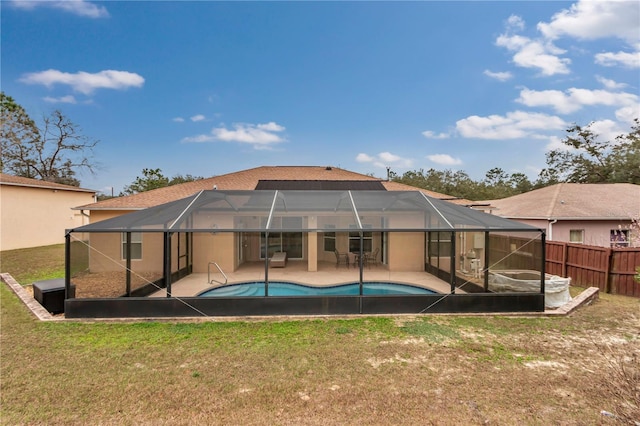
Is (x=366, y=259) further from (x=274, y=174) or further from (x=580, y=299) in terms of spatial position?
(x=274, y=174)

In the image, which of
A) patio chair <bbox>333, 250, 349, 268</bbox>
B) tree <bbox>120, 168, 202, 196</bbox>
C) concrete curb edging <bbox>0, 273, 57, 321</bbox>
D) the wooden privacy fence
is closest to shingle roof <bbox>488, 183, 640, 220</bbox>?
the wooden privacy fence

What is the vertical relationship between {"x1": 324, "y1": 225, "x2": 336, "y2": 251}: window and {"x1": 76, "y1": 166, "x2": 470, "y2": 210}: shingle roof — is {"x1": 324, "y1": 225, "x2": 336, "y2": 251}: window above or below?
below

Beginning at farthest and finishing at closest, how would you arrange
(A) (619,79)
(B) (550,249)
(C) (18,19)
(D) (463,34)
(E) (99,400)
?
(A) (619,79) < (C) (18,19) < (D) (463,34) < (B) (550,249) < (E) (99,400)

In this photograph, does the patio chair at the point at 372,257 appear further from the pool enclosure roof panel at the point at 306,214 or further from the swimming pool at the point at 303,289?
the pool enclosure roof panel at the point at 306,214

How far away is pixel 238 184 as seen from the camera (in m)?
15.0

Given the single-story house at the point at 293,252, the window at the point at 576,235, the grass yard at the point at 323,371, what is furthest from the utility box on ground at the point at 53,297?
the window at the point at 576,235

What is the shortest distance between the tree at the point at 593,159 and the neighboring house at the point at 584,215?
9.73 m

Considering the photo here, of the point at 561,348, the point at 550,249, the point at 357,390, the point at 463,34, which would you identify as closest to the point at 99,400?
the point at 357,390

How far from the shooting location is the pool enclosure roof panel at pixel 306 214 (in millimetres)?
7379

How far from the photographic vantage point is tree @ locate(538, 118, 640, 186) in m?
22.2

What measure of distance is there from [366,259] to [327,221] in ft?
6.44

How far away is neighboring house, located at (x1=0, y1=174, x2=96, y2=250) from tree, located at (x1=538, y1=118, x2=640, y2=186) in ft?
114

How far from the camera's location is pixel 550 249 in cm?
1046

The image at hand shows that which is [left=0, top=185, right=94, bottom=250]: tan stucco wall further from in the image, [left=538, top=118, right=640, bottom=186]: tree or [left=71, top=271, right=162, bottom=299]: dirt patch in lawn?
[left=538, top=118, right=640, bottom=186]: tree
